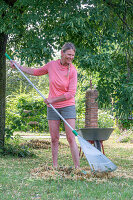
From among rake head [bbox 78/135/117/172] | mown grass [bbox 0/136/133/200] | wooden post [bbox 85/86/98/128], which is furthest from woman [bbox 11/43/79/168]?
wooden post [bbox 85/86/98/128]

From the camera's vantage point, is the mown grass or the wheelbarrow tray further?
the wheelbarrow tray

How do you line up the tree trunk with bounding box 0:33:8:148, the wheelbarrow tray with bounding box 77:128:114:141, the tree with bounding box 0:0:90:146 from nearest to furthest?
the tree with bounding box 0:0:90:146 → the wheelbarrow tray with bounding box 77:128:114:141 → the tree trunk with bounding box 0:33:8:148

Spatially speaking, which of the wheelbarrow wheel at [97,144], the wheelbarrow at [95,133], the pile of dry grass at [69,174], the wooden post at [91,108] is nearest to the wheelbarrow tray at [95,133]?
the wheelbarrow at [95,133]

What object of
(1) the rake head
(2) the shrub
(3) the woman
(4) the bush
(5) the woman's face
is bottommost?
(2) the shrub

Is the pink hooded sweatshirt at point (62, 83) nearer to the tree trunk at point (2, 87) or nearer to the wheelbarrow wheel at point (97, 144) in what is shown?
the wheelbarrow wheel at point (97, 144)

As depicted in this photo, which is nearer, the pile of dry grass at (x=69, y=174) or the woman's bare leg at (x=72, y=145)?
the pile of dry grass at (x=69, y=174)

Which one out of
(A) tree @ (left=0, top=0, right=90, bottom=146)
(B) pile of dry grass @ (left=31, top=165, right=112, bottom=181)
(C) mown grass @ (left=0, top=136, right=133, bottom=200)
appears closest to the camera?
(C) mown grass @ (left=0, top=136, right=133, bottom=200)

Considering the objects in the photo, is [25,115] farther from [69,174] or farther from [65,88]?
[69,174]

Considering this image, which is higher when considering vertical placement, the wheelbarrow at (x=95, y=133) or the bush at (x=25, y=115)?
the bush at (x=25, y=115)

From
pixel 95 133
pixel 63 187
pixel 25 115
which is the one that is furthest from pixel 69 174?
pixel 25 115

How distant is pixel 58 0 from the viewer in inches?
189

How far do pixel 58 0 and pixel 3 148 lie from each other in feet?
9.60

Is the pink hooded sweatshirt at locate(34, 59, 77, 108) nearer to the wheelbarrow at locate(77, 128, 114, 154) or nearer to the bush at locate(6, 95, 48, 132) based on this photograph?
the wheelbarrow at locate(77, 128, 114, 154)

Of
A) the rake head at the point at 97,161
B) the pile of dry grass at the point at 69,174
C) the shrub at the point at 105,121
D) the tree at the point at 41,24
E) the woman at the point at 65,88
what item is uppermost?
the tree at the point at 41,24
